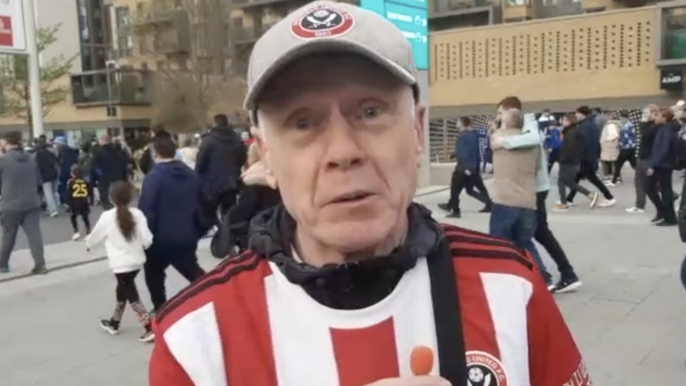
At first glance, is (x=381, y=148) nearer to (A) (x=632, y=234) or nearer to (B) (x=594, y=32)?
(A) (x=632, y=234)

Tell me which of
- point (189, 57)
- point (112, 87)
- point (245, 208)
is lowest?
point (245, 208)

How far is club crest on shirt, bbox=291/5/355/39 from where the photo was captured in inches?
46.0

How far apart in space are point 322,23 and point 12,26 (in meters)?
12.5

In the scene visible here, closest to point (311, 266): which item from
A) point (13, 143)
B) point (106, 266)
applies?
point (106, 266)

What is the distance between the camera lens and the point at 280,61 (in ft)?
3.83

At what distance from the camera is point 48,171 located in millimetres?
14273

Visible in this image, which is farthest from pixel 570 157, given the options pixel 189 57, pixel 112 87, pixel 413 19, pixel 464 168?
pixel 112 87

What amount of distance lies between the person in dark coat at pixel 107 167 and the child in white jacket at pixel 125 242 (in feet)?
23.9

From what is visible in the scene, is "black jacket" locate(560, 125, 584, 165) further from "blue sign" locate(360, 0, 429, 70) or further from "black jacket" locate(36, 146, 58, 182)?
"black jacket" locate(36, 146, 58, 182)

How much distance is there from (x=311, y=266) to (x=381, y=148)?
0.25m

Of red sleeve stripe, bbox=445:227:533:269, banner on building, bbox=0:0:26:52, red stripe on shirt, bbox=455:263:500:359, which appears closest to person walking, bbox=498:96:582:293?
red sleeve stripe, bbox=445:227:533:269

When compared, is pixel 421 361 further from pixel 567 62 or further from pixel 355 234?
pixel 567 62

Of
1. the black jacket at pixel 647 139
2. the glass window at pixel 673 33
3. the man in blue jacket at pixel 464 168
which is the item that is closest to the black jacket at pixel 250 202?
the man in blue jacket at pixel 464 168

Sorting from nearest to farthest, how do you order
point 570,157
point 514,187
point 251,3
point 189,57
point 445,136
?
point 514,187
point 570,157
point 445,136
point 189,57
point 251,3
